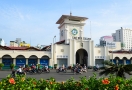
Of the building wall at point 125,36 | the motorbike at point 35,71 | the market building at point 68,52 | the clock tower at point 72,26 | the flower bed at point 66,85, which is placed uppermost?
the building wall at point 125,36

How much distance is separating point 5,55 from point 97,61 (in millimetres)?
21271

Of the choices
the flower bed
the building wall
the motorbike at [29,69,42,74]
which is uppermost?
the building wall

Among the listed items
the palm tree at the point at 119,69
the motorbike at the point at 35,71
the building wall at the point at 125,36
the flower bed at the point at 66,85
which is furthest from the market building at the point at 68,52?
the building wall at the point at 125,36

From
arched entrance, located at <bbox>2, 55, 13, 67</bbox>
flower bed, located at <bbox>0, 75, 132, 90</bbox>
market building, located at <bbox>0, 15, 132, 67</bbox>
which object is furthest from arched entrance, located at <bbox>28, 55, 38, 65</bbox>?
flower bed, located at <bbox>0, 75, 132, 90</bbox>

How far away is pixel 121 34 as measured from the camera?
14212cm

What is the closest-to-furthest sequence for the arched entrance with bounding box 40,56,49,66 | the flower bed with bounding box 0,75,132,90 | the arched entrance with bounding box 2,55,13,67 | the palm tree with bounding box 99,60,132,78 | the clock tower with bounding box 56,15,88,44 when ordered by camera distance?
the flower bed with bounding box 0,75,132,90 < the palm tree with bounding box 99,60,132,78 < the arched entrance with bounding box 2,55,13,67 < the arched entrance with bounding box 40,56,49,66 < the clock tower with bounding box 56,15,88,44

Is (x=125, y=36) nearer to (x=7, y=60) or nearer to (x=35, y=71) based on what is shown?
(x=7, y=60)

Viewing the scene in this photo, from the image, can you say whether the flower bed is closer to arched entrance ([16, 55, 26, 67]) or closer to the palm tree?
the palm tree

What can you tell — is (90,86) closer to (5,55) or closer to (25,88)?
(25,88)

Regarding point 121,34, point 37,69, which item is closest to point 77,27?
point 37,69

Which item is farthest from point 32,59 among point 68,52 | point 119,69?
point 119,69

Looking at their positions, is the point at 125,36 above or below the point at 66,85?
above

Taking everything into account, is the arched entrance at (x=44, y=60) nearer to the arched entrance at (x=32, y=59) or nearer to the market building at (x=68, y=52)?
the market building at (x=68, y=52)

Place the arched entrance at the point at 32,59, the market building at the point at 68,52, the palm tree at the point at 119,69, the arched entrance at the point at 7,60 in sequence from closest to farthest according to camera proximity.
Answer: the palm tree at the point at 119,69 → the arched entrance at the point at 7,60 → the market building at the point at 68,52 → the arched entrance at the point at 32,59
